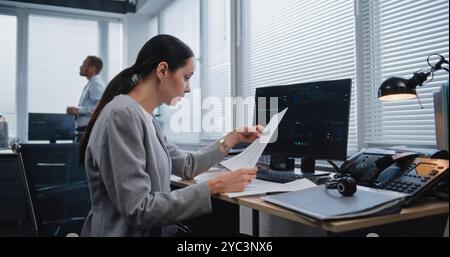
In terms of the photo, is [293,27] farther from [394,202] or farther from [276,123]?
[394,202]

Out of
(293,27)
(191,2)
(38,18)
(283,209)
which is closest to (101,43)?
(38,18)

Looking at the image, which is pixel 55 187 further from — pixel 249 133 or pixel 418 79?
pixel 418 79

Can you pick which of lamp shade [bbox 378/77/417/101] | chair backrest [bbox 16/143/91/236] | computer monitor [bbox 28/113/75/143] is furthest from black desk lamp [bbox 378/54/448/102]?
computer monitor [bbox 28/113/75/143]

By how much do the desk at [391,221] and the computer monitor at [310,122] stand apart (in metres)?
0.40

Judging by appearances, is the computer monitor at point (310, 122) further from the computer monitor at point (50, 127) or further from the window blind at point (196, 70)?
the computer monitor at point (50, 127)

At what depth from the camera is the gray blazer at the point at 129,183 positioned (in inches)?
41.3

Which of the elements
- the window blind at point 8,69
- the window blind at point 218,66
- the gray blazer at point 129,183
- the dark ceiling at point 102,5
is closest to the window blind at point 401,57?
the gray blazer at point 129,183

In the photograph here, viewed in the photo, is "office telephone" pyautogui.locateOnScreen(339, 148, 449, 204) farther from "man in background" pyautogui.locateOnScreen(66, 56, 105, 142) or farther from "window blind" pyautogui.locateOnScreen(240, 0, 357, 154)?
"man in background" pyautogui.locateOnScreen(66, 56, 105, 142)

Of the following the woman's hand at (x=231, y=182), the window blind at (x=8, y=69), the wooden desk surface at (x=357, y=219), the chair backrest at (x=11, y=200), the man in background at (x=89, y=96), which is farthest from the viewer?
the window blind at (x=8, y=69)

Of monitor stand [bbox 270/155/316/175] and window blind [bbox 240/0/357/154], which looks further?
window blind [bbox 240/0/357/154]

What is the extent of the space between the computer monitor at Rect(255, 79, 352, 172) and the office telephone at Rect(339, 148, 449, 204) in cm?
9

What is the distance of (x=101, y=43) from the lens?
16.7ft

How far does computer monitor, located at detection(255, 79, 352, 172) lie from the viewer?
1.40m

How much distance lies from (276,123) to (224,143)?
255mm
